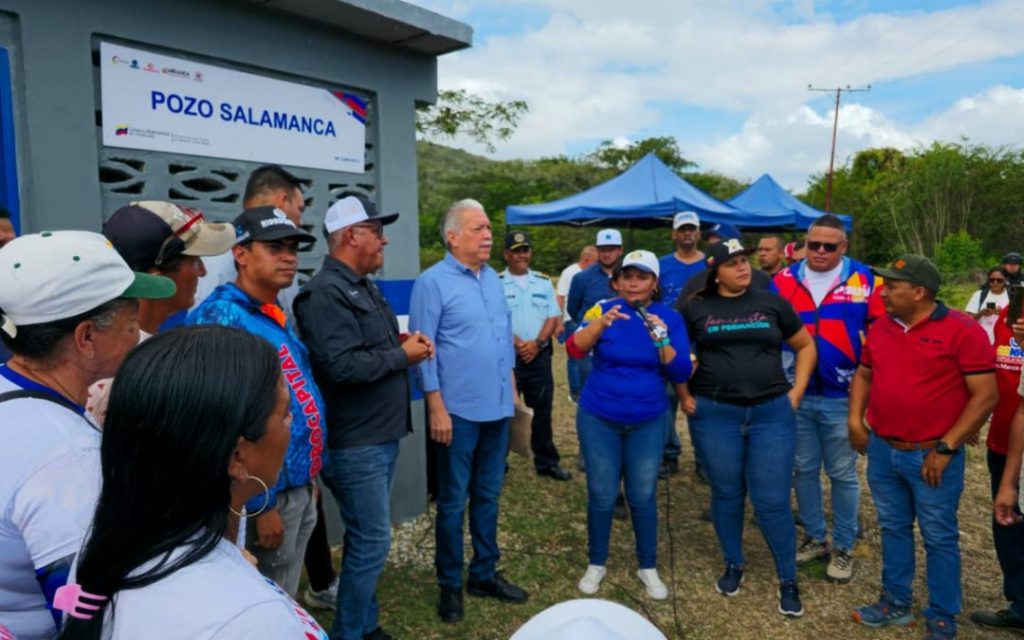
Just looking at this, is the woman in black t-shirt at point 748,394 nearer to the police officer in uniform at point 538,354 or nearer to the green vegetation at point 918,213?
the police officer in uniform at point 538,354

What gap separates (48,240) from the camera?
150cm

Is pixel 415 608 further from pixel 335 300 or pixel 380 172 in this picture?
pixel 380 172

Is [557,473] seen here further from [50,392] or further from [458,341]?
[50,392]

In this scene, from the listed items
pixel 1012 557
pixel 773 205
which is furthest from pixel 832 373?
pixel 773 205

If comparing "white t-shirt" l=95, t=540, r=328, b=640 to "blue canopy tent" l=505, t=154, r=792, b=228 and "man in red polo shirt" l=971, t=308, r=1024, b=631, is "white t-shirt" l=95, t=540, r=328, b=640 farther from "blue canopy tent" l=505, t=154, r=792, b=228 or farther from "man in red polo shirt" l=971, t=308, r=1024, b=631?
"blue canopy tent" l=505, t=154, r=792, b=228

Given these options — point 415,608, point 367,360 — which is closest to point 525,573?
point 415,608

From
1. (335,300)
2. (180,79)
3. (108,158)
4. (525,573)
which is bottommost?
(525,573)

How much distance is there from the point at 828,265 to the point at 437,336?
8.08 ft

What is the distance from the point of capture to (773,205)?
461 inches

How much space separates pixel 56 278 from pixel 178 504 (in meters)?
0.78

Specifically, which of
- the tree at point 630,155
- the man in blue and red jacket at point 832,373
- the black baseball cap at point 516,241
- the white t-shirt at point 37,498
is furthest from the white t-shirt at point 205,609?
the tree at point 630,155

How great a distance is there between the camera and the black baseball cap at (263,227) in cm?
239

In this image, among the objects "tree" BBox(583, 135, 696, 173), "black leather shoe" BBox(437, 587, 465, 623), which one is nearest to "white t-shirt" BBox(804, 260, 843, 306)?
"black leather shoe" BBox(437, 587, 465, 623)

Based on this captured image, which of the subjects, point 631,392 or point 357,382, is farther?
point 631,392
